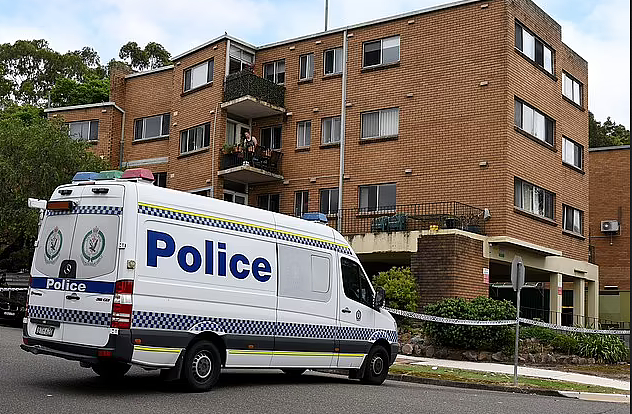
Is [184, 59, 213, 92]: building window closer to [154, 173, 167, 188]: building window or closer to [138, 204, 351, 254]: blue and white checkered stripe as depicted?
[154, 173, 167, 188]: building window

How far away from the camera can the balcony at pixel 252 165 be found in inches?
1209

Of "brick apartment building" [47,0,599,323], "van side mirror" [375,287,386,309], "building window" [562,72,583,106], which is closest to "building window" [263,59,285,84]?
"brick apartment building" [47,0,599,323]

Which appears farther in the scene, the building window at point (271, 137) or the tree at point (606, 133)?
the tree at point (606, 133)

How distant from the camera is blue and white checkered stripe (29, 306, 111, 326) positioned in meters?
10.6

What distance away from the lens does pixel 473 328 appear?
20.8 meters

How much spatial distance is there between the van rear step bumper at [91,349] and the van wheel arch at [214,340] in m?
1.07

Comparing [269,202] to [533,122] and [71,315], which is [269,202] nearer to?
[533,122]

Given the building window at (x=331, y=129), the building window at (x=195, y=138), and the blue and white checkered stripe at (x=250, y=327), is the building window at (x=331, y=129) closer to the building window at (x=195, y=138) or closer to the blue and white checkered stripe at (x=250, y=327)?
the building window at (x=195, y=138)

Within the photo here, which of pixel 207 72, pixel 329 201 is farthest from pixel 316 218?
pixel 207 72

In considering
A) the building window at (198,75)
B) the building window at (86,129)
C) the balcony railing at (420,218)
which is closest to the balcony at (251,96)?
the building window at (198,75)

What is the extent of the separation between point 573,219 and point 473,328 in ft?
41.5

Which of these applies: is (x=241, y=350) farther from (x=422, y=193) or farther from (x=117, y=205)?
(x=422, y=193)

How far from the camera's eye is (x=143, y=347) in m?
10.7

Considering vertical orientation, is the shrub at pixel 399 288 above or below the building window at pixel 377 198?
below
